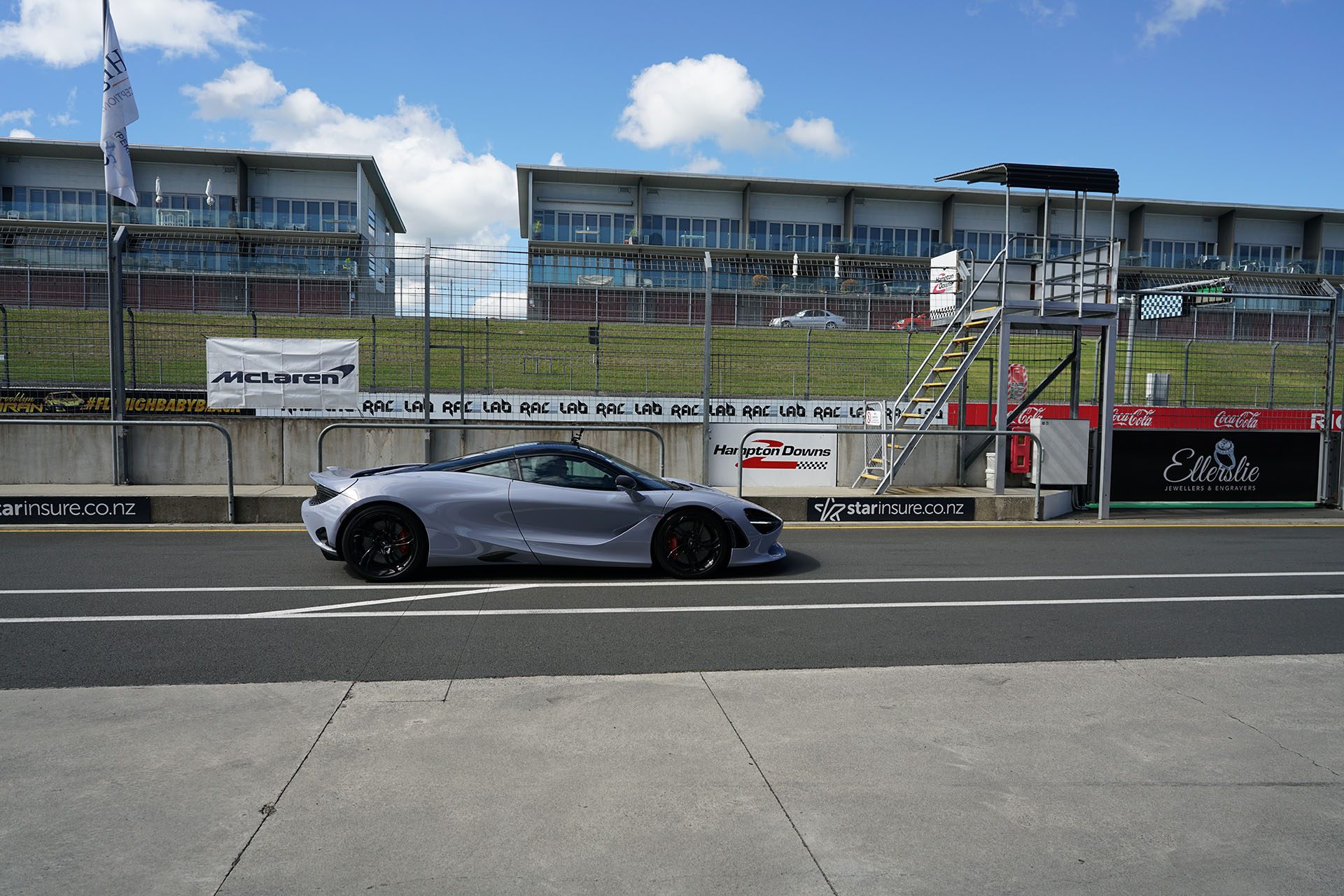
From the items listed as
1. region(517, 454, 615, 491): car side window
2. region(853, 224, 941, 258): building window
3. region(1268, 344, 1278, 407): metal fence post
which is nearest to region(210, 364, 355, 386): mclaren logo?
region(517, 454, 615, 491): car side window

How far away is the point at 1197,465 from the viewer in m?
13.9

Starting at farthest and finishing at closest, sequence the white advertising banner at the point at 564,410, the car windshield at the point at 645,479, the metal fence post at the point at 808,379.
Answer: the metal fence post at the point at 808,379
the white advertising banner at the point at 564,410
the car windshield at the point at 645,479

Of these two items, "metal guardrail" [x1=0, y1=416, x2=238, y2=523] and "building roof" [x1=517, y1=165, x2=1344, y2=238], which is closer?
"metal guardrail" [x1=0, y1=416, x2=238, y2=523]

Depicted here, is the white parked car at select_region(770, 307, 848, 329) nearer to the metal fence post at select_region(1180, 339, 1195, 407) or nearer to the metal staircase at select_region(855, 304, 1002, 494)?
the metal staircase at select_region(855, 304, 1002, 494)

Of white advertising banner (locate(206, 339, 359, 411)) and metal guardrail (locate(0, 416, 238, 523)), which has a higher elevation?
white advertising banner (locate(206, 339, 359, 411))

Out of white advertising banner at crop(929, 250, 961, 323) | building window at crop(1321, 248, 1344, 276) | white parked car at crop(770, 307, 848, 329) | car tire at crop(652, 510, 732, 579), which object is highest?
building window at crop(1321, 248, 1344, 276)

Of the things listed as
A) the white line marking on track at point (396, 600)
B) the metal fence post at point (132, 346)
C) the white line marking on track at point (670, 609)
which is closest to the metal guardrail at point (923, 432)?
the white line marking on track at point (670, 609)

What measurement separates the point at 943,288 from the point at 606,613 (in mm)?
10784

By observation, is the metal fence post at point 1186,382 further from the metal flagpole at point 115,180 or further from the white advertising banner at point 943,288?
the metal flagpole at point 115,180

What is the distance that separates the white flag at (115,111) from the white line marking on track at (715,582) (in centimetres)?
748

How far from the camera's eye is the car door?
25.7 feet

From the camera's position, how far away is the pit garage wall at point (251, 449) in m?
12.5

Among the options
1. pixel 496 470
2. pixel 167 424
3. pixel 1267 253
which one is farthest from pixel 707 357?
pixel 1267 253

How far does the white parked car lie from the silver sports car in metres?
7.01
